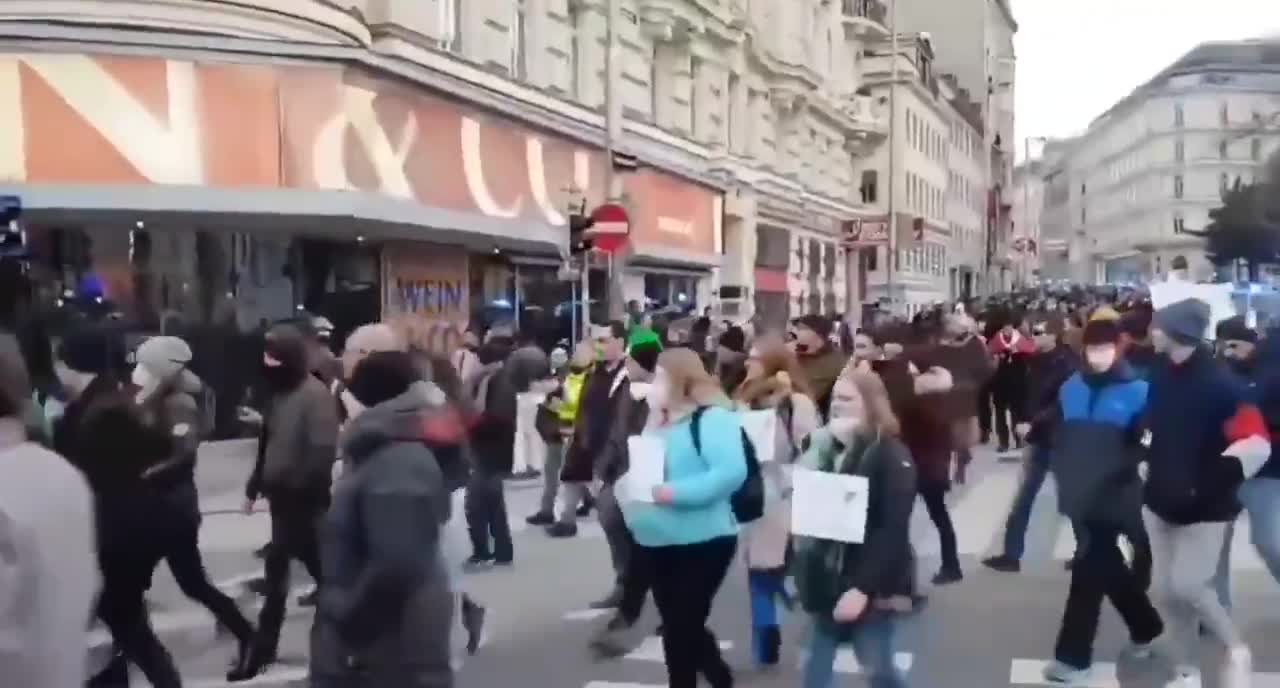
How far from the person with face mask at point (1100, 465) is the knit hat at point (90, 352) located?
14.2ft

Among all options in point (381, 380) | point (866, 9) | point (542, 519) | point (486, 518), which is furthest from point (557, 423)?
point (866, 9)

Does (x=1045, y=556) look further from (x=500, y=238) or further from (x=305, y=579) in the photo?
(x=500, y=238)

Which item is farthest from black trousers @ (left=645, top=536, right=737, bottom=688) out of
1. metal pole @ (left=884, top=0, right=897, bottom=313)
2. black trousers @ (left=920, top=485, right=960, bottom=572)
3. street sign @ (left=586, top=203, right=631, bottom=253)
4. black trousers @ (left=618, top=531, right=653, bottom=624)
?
metal pole @ (left=884, top=0, right=897, bottom=313)

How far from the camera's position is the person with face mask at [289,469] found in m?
8.34

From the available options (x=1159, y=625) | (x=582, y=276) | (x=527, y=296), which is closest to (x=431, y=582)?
(x=1159, y=625)

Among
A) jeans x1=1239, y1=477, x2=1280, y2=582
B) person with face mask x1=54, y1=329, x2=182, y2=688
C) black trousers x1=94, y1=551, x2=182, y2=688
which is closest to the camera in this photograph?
person with face mask x1=54, y1=329, x2=182, y2=688

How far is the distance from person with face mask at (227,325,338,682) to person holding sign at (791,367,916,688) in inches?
111

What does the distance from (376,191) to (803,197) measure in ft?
84.8

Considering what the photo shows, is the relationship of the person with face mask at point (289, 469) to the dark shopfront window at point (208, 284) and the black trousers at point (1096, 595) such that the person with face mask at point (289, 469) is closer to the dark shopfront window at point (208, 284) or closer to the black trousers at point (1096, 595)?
the black trousers at point (1096, 595)

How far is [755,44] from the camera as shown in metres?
37.5

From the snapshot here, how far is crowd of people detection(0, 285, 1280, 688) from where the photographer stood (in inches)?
192

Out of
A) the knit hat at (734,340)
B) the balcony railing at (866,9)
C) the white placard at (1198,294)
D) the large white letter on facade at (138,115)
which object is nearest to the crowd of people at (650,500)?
the knit hat at (734,340)

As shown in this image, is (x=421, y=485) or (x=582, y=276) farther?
(x=582, y=276)

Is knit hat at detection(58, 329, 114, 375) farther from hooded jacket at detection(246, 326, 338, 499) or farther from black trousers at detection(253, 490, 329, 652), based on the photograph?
black trousers at detection(253, 490, 329, 652)
